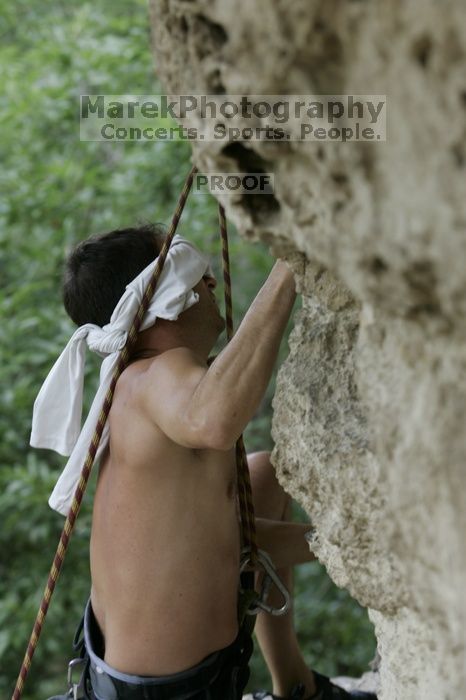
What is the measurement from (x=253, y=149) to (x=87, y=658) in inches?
58.3

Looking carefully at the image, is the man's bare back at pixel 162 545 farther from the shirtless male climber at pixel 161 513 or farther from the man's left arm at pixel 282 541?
the man's left arm at pixel 282 541

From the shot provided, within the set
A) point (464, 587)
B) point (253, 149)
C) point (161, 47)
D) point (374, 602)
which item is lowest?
point (374, 602)

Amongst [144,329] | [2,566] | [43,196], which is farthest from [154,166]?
[144,329]

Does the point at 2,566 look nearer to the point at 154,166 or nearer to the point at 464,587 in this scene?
the point at 154,166

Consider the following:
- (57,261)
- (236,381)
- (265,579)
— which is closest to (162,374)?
(236,381)

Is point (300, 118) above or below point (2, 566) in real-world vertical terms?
above

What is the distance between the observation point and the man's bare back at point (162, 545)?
196cm

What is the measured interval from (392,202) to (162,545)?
3.90 ft

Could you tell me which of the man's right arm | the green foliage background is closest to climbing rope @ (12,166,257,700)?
the man's right arm

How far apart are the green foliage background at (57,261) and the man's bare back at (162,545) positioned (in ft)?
5.89

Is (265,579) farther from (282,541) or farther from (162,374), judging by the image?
(162,374)

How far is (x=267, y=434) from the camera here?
4.33 m

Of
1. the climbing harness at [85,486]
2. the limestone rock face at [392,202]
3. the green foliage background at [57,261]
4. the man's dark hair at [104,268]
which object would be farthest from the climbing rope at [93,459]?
the green foliage background at [57,261]

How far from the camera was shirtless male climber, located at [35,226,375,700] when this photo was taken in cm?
192
